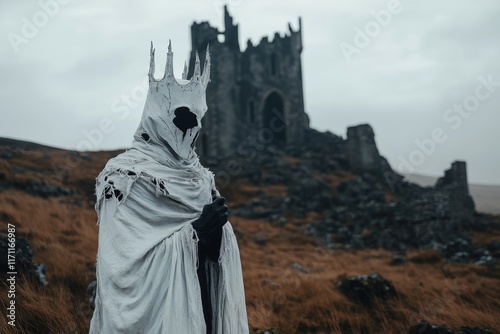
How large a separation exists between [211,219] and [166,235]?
275 millimetres

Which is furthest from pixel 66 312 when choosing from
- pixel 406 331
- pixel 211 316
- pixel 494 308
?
pixel 494 308

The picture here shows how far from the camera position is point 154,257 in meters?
2.73

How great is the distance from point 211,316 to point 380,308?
4823mm

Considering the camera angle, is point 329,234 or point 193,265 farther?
point 329,234

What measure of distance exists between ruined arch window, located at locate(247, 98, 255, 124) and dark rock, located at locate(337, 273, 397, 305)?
100 ft

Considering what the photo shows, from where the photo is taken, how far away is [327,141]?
36.2 meters

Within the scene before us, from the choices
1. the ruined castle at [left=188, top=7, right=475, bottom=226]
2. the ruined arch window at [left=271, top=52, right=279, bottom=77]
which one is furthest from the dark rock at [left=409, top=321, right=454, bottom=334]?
the ruined arch window at [left=271, top=52, right=279, bottom=77]

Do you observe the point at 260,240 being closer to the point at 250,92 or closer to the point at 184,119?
the point at 184,119

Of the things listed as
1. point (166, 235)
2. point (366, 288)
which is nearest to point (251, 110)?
point (366, 288)

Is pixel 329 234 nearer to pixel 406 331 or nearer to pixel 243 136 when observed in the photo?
pixel 406 331

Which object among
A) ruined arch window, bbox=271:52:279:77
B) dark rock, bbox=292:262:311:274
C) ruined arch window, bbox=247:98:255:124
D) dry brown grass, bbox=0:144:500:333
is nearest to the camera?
dry brown grass, bbox=0:144:500:333

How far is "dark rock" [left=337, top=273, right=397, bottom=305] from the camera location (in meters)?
7.69

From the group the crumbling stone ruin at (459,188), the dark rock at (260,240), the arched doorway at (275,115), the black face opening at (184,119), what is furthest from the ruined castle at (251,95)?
the black face opening at (184,119)

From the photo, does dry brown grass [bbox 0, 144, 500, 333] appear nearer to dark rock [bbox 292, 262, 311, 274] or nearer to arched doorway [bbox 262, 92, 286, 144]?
dark rock [bbox 292, 262, 311, 274]
